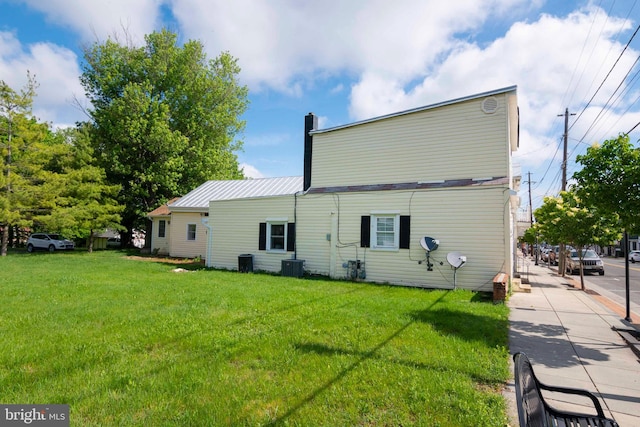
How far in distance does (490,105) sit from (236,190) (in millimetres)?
15676

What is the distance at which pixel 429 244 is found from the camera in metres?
10.9

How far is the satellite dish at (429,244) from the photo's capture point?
1091cm

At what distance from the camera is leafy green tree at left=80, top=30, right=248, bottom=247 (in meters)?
25.3

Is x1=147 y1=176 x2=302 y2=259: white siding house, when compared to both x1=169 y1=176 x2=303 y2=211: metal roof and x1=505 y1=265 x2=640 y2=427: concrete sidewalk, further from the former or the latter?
x1=505 y1=265 x2=640 y2=427: concrete sidewalk

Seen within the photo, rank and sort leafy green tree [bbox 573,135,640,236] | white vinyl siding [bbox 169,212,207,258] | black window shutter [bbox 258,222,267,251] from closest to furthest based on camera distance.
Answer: leafy green tree [bbox 573,135,640,236] → black window shutter [bbox 258,222,267,251] → white vinyl siding [bbox 169,212,207,258]

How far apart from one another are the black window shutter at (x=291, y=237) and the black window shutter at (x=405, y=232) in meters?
4.56

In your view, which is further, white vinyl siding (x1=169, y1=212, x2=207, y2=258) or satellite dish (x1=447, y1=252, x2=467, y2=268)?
white vinyl siding (x1=169, y1=212, x2=207, y2=258)

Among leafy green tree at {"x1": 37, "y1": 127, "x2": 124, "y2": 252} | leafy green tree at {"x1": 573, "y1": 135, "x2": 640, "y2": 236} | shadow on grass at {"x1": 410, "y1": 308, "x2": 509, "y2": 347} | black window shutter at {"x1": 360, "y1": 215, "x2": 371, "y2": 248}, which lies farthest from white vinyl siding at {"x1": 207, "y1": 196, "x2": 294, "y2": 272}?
leafy green tree at {"x1": 37, "y1": 127, "x2": 124, "y2": 252}

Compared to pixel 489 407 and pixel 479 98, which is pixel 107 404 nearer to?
pixel 489 407

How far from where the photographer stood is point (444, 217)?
440 inches

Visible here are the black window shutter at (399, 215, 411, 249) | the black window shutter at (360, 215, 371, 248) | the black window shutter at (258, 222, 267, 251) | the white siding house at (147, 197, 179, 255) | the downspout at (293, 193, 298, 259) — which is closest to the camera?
the black window shutter at (399, 215, 411, 249)

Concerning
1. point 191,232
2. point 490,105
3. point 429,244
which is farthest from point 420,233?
point 191,232

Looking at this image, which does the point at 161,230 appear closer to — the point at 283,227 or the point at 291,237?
the point at 283,227

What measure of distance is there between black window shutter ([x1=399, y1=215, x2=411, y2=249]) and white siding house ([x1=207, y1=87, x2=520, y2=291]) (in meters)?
0.03
